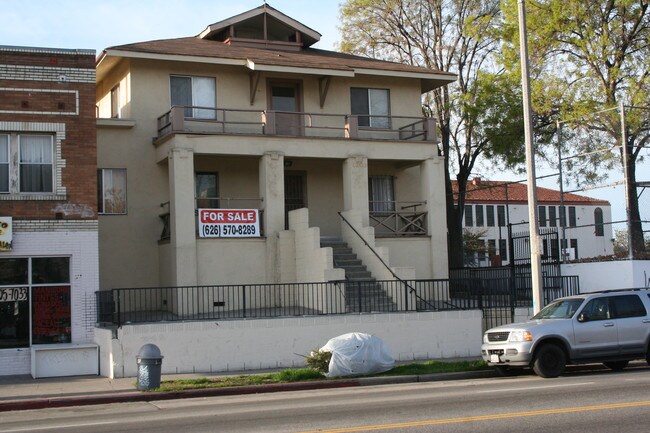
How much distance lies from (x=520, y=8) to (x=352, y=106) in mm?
11137

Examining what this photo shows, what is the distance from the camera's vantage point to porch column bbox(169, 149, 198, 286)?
2472 centimetres

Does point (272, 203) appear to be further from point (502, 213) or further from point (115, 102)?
point (502, 213)

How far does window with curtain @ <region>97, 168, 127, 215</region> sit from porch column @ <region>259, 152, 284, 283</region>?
4.61m

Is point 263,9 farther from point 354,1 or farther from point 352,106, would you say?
point 354,1

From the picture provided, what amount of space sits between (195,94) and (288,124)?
10.8 feet

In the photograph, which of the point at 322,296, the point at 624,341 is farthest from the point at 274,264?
the point at 624,341

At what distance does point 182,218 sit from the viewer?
24.9m

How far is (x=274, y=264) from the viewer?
85.0 feet

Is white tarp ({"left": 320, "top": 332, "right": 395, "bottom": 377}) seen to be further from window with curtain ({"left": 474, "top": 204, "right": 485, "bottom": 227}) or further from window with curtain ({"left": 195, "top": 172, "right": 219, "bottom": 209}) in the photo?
window with curtain ({"left": 474, "top": 204, "right": 485, "bottom": 227})

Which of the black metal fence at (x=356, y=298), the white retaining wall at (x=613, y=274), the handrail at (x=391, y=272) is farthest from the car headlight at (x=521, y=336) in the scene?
the white retaining wall at (x=613, y=274)

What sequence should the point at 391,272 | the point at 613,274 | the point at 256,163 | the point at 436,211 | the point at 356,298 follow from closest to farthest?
the point at 356,298
the point at 391,272
the point at 613,274
the point at 256,163
the point at 436,211

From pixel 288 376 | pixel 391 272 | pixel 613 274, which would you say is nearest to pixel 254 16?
pixel 391 272

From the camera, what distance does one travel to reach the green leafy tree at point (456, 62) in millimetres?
33406

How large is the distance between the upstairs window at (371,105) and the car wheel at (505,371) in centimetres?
1318
